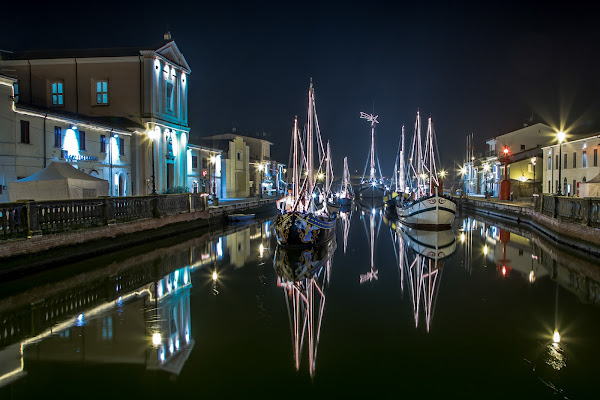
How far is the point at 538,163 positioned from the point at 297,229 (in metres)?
45.3

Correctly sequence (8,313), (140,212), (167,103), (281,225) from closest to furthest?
(8,313), (281,225), (140,212), (167,103)

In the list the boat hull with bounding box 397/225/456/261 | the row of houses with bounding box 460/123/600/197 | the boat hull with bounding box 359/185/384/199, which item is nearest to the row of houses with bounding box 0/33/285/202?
the boat hull with bounding box 397/225/456/261

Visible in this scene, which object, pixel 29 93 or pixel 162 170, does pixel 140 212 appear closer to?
pixel 162 170

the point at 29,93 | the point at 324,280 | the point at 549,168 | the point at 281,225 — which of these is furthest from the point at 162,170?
the point at 549,168

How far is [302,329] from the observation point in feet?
34.3

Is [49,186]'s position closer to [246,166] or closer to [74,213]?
[74,213]

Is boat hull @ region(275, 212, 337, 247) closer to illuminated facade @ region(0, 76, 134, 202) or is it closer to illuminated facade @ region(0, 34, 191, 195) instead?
illuminated facade @ region(0, 76, 134, 202)

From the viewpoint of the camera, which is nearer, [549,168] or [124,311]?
[124,311]

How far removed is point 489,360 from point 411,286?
6.51 metres

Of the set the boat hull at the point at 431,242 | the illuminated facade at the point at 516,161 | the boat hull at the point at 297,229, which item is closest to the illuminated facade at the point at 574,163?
the illuminated facade at the point at 516,161

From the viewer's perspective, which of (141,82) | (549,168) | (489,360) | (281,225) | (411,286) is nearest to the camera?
(489,360)

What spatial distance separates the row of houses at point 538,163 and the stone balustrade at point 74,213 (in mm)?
24837

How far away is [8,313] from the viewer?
11.0 meters

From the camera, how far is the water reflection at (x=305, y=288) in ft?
31.8
